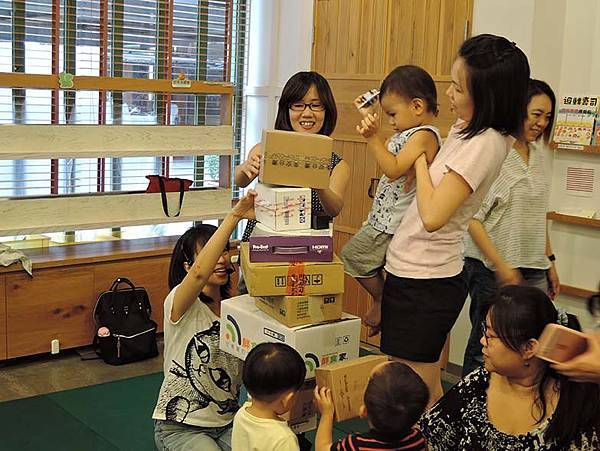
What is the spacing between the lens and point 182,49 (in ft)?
17.8

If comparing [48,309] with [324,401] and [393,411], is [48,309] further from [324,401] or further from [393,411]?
[393,411]

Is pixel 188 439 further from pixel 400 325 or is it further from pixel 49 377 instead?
pixel 49 377

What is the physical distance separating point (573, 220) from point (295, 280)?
191 cm

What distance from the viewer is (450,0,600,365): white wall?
12.5ft

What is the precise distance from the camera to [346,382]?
7.47 ft

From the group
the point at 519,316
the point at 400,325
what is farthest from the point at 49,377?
the point at 519,316

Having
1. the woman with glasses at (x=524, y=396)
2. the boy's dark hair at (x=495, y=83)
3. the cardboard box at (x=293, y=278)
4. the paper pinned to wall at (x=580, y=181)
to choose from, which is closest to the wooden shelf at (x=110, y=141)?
the paper pinned to wall at (x=580, y=181)

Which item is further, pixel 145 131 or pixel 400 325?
pixel 145 131

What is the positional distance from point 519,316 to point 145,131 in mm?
2994

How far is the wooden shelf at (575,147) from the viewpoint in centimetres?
375

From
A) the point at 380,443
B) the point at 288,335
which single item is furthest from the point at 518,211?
the point at 380,443

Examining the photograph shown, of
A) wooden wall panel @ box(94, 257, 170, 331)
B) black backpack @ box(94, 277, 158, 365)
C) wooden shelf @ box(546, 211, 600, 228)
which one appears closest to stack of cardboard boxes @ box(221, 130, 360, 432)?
wooden shelf @ box(546, 211, 600, 228)

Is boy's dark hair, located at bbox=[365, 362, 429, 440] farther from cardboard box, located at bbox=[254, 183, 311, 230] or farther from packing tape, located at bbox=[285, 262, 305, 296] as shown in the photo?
cardboard box, located at bbox=[254, 183, 311, 230]

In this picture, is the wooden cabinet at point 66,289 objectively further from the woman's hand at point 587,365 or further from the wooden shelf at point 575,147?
the woman's hand at point 587,365
